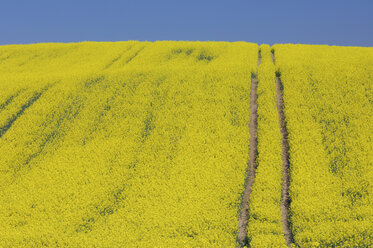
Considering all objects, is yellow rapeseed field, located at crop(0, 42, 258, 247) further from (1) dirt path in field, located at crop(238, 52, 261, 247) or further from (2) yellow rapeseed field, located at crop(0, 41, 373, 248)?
(1) dirt path in field, located at crop(238, 52, 261, 247)

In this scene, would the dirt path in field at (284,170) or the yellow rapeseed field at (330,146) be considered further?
the dirt path in field at (284,170)

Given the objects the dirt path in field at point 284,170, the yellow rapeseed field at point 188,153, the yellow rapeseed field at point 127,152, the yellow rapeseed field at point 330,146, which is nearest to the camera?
the yellow rapeseed field at point 330,146

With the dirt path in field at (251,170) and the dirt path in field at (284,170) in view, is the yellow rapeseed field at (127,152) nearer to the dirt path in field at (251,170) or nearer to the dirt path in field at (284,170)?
the dirt path in field at (251,170)

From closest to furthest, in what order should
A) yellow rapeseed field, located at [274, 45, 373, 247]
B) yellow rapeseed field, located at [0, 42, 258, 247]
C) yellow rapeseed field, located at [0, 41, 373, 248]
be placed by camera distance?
yellow rapeseed field, located at [274, 45, 373, 247]
yellow rapeseed field, located at [0, 41, 373, 248]
yellow rapeseed field, located at [0, 42, 258, 247]

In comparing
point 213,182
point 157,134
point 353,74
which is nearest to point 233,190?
point 213,182

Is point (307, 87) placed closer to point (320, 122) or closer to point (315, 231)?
point (320, 122)

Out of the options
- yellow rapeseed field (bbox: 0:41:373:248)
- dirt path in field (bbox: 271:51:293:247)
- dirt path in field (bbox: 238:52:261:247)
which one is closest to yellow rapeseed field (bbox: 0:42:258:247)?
yellow rapeseed field (bbox: 0:41:373:248)

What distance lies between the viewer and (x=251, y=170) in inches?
889

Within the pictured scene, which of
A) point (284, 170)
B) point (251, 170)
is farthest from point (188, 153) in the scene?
point (284, 170)

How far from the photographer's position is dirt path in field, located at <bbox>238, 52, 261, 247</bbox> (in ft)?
59.7

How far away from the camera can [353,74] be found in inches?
1214

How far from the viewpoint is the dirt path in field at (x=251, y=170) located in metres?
18.2

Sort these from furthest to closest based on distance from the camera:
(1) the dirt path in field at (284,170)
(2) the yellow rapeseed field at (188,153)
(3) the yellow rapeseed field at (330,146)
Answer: (2) the yellow rapeseed field at (188,153) → (1) the dirt path in field at (284,170) → (3) the yellow rapeseed field at (330,146)

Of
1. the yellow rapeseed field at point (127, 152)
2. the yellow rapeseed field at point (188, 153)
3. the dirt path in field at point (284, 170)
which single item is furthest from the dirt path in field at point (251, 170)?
the dirt path in field at point (284, 170)
